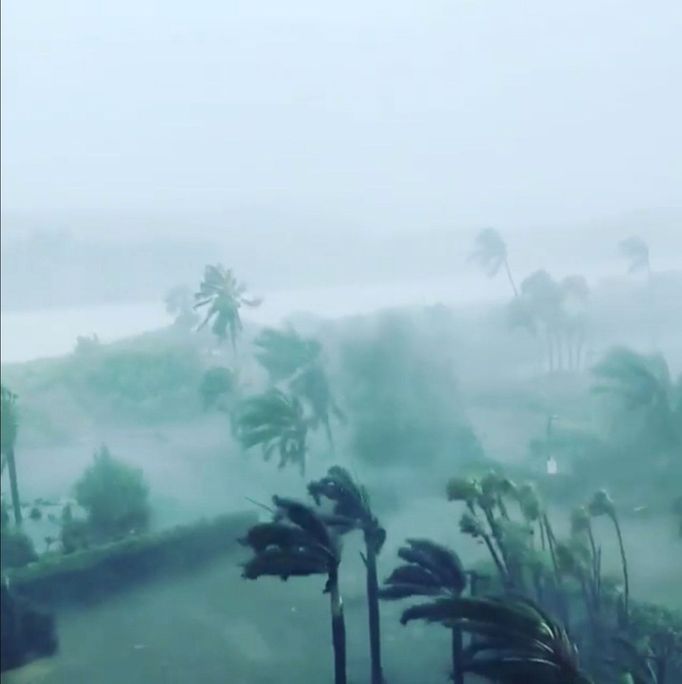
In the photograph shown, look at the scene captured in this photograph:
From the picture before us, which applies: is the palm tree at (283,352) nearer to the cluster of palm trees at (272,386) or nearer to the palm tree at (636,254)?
the cluster of palm trees at (272,386)

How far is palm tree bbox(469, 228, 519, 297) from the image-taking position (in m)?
1.73

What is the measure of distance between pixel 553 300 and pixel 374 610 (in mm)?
633

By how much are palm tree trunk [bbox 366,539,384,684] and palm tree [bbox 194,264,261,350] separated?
0.50 m

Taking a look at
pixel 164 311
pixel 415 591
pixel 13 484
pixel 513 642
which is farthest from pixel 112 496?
pixel 513 642

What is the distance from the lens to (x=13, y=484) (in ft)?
7.28

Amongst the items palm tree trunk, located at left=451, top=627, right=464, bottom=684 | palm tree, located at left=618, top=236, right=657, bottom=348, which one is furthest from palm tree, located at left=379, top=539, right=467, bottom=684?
palm tree, located at left=618, top=236, right=657, bottom=348

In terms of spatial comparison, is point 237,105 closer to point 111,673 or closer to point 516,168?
point 516,168

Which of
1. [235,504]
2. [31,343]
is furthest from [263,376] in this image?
[31,343]

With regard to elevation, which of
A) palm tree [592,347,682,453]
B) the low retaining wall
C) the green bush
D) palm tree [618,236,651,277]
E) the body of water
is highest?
palm tree [618,236,651,277]

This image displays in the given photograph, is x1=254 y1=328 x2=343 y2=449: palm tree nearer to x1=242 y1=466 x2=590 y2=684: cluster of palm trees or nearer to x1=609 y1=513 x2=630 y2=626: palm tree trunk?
x1=242 y1=466 x2=590 y2=684: cluster of palm trees

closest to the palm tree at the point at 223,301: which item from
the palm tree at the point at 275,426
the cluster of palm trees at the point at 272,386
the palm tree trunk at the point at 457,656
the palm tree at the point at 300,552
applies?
the cluster of palm trees at the point at 272,386

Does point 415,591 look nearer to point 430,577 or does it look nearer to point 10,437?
point 430,577

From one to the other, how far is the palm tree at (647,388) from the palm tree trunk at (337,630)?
0.59 meters

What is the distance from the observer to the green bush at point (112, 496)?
2086 millimetres
